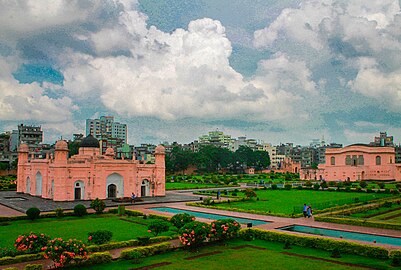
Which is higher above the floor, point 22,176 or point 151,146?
point 151,146

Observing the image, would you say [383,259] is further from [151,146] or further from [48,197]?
[151,146]

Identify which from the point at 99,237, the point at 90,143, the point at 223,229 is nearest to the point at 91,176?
the point at 90,143

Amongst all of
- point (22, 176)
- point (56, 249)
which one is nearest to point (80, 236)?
point (56, 249)

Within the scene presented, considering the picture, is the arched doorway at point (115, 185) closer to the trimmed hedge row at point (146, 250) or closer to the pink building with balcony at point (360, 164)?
the trimmed hedge row at point (146, 250)

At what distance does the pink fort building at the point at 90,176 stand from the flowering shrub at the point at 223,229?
22122mm

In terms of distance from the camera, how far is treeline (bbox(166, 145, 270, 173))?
301 ft

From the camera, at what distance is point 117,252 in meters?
16.5

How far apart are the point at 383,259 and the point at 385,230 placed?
691 cm

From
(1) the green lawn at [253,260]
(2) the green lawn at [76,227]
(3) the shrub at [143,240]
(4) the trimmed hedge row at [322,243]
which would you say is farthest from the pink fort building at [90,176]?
(1) the green lawn at [253,260]

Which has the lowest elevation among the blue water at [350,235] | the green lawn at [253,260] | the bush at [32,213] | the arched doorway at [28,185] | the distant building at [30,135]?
the green lawn at [253,260]

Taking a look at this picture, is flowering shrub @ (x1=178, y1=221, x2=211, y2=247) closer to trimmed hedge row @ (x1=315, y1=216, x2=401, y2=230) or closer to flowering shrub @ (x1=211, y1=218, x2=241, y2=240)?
flowering shrub @ (x1=211, y1=218, x2=241, y2=240)

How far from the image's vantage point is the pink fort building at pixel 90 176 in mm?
36000

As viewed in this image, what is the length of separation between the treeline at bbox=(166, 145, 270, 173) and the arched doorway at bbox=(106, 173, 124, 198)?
51.3 meters

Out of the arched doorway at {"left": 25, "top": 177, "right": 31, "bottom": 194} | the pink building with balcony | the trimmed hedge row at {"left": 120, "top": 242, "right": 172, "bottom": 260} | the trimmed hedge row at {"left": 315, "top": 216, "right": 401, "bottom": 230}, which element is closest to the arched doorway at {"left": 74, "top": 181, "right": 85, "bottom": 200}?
the arched doorway at {"left": 25, "top": 177, "right": 31, "bottom": 194}
